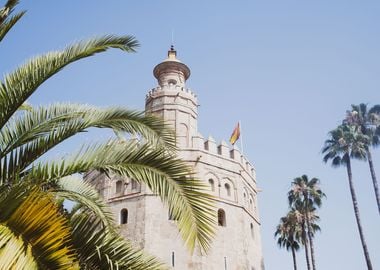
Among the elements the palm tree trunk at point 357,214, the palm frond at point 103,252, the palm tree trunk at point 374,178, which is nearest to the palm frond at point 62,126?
the palm frond at point 103,252

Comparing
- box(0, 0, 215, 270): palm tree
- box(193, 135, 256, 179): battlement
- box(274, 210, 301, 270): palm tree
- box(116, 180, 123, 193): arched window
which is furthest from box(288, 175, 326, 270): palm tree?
box(0, 0, 215, 270): palm tree

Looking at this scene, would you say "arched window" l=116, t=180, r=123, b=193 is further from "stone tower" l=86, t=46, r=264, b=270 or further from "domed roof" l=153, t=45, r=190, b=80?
"domed roof" l=153, t=45, r=190, b=80

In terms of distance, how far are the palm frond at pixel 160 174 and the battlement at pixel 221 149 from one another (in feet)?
54.7

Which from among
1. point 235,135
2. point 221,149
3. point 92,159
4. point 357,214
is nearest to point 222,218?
point 221,149

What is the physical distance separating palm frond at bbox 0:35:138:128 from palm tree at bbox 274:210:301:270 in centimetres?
2518

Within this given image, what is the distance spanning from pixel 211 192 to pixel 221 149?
9.97 ft

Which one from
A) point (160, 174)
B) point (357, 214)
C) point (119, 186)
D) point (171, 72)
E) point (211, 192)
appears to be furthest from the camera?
point (171, 72)

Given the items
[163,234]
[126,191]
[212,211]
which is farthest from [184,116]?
[212,211]

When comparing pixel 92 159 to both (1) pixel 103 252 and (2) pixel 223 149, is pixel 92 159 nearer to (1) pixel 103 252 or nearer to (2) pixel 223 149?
(1) pixel 103 252

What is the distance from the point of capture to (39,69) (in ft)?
16.9

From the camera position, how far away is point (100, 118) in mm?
5676

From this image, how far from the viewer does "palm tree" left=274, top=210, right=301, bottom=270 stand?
95.4ft

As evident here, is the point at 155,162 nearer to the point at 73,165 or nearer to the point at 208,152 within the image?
the point at 73,165

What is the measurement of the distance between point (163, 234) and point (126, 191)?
9.92 ft
